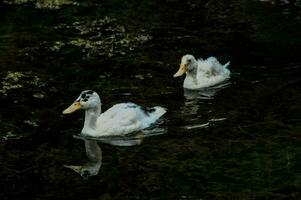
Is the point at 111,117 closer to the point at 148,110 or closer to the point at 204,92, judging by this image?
the point at 148,110

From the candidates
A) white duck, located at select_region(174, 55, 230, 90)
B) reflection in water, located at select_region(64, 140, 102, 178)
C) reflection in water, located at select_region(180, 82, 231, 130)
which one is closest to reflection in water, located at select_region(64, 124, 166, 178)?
reflection in water, located at select_region(64, 140, 102, 178)

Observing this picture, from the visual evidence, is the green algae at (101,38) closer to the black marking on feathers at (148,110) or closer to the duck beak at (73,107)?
the black marking on feathers at (148,110)

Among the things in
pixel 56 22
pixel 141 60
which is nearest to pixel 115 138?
pixel 141 60

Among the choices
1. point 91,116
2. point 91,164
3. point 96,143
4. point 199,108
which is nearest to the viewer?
point 91,164

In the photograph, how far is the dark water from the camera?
13.2 m

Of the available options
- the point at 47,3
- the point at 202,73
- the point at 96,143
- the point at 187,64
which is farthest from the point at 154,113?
the point at 47,3

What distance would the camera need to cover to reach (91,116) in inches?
642

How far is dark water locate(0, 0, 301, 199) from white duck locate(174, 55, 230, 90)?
345 millimetres

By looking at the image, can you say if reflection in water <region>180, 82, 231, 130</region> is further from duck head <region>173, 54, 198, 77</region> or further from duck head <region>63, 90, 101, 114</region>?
duck head <region>63, 90, 101, 114</region>

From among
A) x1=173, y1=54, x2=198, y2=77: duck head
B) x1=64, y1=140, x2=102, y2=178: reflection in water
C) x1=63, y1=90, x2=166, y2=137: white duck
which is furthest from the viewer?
x1=173, y1=54, x2=198, y2=77: duck head

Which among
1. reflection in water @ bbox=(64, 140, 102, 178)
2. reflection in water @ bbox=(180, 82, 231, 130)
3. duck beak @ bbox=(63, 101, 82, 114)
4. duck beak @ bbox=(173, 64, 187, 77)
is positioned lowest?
reflection in water @ bbox=(64, 140, 102, 178)

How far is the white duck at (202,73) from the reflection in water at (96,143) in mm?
3928

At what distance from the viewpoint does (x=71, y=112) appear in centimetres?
1703

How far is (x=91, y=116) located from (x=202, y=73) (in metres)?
5.12
